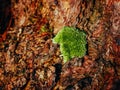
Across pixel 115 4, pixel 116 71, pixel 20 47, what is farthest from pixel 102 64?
pixel 20 47

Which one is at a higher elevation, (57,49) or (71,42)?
(71,42)

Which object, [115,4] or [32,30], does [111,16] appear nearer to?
[115,4]

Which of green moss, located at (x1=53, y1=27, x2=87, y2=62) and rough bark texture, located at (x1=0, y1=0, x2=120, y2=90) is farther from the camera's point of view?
green moss, located at (x1=53, y1=27, x2=87, y2=62)

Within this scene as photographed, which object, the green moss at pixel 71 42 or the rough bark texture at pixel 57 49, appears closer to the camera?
the rough bark texture at pixel 57 49
